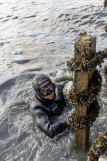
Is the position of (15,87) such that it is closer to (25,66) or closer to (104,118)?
(25,66)

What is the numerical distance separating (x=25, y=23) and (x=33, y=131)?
339 inches

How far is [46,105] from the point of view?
4.85m

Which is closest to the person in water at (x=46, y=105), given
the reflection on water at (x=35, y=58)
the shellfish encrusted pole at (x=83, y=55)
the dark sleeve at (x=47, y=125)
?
the dark sleeve at (x=47, y=125)

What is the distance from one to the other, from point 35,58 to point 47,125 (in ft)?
15.1

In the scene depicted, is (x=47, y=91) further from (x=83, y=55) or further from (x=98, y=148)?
(x=98, y=148)

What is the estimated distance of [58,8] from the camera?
43.4 ft

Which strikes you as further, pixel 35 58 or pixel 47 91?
pixel 35 58

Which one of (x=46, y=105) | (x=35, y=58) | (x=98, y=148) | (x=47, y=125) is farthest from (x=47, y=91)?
(x=35, y=58)

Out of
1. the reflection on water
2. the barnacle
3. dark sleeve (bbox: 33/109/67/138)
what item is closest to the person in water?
dark sleeve (bbox: 33/109/67/138)

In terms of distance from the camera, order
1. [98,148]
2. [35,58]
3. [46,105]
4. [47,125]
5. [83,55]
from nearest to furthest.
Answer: [98,148]
[83,55]
[47,125]
[46,105]
[35,58]

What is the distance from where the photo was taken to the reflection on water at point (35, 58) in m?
4.64

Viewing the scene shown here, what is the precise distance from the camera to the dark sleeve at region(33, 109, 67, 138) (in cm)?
440

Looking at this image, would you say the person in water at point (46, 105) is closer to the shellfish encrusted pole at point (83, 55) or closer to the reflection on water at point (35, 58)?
the reflection on water at point (35, 58)

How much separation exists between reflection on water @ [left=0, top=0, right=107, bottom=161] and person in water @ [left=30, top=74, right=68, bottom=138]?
492 mm
